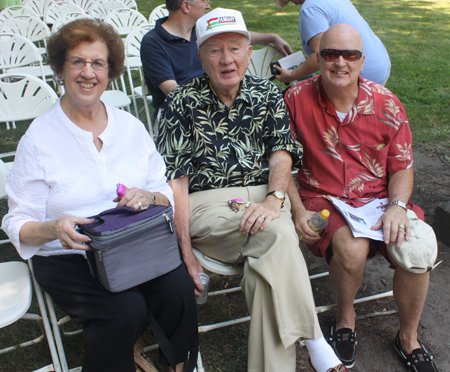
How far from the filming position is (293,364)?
2.00 m

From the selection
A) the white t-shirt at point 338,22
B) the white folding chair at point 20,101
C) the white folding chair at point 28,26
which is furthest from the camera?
the white folding chair at point 28,26

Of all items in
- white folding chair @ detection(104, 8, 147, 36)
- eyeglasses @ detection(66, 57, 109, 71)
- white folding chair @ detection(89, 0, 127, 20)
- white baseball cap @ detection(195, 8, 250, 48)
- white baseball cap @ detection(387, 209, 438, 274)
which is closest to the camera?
eyeglasses @ detection(66, 57, 109, 71)

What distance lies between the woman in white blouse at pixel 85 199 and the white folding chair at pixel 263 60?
175cm

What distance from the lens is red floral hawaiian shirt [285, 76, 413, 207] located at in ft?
8.02

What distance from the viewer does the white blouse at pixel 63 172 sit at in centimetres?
193

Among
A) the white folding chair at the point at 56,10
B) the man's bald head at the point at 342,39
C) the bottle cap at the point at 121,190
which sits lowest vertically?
the bottle cap at the point at 121,190

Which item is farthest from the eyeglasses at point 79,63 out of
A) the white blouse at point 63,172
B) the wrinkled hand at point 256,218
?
the wrinkled hand at point 256,218

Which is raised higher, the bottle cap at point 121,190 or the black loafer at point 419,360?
the bottle cap at point 121,190

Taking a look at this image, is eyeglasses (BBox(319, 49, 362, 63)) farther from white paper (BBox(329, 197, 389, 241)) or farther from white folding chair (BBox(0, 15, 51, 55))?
white folding chair (BBox(0, 15, 51, 55))

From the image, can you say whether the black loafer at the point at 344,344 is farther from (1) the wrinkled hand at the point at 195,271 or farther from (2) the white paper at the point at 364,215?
(1) the wrinkled hand at the point at 195,271

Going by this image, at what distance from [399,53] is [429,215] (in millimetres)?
6336

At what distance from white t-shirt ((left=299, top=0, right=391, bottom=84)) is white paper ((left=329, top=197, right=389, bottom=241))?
136cm

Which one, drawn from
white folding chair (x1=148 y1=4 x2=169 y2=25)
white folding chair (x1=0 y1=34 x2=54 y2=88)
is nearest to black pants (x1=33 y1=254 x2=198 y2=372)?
white folding chair (x1=0 y1=34 x2=54 y2=88)

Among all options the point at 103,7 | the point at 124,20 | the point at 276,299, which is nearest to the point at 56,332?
the point at 276,299
